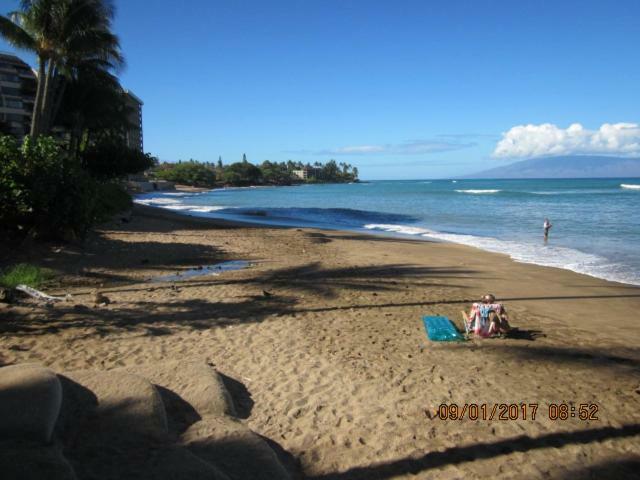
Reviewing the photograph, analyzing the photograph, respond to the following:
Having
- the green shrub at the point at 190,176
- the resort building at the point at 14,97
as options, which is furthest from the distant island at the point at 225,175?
the resort building at the point at 14,97

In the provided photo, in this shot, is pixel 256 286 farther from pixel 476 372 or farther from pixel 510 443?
pixel 510 443

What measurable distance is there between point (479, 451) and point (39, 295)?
6.88 metres

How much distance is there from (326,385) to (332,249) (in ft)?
34.9

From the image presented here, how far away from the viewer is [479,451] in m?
3.62

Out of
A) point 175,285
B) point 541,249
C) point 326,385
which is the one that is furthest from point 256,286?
point 541,249

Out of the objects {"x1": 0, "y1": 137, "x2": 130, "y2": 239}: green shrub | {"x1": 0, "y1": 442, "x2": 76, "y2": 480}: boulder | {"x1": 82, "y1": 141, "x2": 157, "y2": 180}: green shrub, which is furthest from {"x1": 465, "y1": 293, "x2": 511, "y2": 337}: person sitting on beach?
{"x1": 82, "y1": 141, "x2": 157, "y2": 180}: green shrub

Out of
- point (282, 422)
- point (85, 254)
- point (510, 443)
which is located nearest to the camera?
point (510, 443)

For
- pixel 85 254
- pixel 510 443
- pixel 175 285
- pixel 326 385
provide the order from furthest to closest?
1. pixel 85 254
2. pixel 175 285
3. pixel 326 385
4. pixel 510 443

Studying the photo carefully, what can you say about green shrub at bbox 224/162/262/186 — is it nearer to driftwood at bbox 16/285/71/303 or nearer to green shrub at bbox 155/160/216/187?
green shrub at bbox 155/160/216/187

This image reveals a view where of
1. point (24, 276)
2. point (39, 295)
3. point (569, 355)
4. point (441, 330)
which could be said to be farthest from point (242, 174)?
point (569, 355)

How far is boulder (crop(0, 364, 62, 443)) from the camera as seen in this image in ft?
10.0

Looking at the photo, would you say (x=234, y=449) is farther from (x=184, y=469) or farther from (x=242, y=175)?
(x=242, y=175)

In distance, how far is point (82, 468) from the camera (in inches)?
112

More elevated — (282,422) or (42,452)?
(42,452)
